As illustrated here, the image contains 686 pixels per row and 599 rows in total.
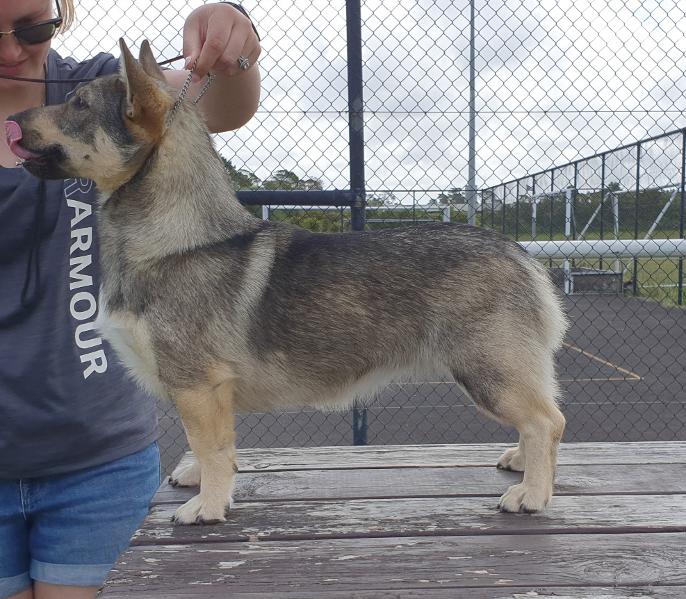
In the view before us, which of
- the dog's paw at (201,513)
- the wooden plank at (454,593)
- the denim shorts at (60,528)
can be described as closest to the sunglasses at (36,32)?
the denim shorts at (60,528)

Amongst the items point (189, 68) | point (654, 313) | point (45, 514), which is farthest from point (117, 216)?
point (654, 313)

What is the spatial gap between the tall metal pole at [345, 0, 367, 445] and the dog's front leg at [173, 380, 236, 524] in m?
2.41

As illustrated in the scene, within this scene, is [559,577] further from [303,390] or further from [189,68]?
[189,68]

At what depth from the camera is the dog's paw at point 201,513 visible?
228 centimetres

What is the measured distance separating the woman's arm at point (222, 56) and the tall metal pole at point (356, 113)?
72.5 inches

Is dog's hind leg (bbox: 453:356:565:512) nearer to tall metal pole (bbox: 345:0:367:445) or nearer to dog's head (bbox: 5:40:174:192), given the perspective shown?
dog's head (bbox: 5:40:174:192)

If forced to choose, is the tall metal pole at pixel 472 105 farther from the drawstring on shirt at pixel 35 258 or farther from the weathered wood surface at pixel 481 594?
the weathered wood surface at pixel 481 594

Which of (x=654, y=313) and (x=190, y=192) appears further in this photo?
(x=654, y=313)

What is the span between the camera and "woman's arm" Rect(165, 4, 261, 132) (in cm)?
234

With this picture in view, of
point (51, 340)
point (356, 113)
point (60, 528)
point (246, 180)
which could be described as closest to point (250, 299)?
point (51, 340)

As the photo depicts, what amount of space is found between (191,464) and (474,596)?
143cm

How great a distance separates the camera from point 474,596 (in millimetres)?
1728

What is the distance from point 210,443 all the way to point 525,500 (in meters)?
1.11

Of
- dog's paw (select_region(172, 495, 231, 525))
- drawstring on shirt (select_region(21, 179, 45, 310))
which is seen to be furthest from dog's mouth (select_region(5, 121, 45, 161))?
dog's paw (select_region(172, 495, 231, 525))
